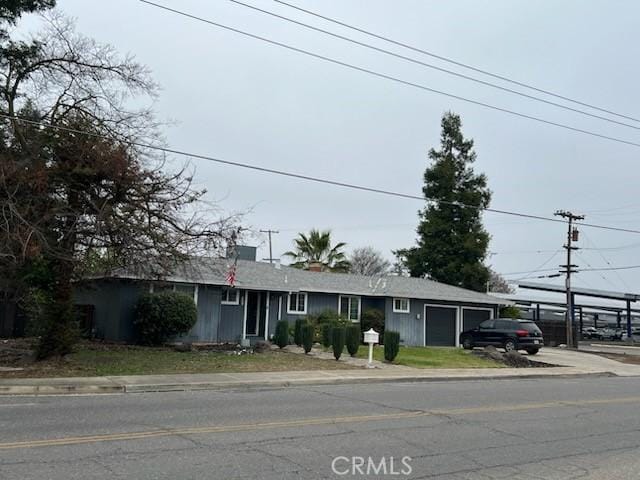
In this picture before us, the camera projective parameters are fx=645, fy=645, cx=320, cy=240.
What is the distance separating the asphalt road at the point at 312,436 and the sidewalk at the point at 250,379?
878mm

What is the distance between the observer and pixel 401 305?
3375cm

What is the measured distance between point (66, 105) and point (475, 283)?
1600 inches

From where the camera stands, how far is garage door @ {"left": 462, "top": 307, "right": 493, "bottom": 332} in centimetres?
3572

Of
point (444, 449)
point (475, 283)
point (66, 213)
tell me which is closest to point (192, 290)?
point (66, 213)

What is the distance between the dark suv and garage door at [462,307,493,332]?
11.5 feet

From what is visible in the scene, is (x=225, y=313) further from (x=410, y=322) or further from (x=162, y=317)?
(x=410, y=322)

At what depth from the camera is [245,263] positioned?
109 ft

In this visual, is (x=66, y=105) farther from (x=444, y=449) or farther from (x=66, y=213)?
(x=444, y=449)

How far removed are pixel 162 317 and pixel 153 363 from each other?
5.71 meters

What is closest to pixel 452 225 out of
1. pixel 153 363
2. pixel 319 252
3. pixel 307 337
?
pixel 319 252

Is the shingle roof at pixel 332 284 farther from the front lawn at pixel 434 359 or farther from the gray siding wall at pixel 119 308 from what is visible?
the front lawn at pixel 434 359

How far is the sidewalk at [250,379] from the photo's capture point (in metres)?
13.6

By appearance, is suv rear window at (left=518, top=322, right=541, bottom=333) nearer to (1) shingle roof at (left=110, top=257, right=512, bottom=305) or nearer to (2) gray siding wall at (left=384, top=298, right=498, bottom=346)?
(1) shingle roof at (left=110, top=257, right=512, bottom=305)

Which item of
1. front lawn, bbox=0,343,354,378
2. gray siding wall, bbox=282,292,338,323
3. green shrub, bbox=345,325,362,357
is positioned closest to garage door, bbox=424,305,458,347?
gray siding wall, bbox=282,292,338,323
